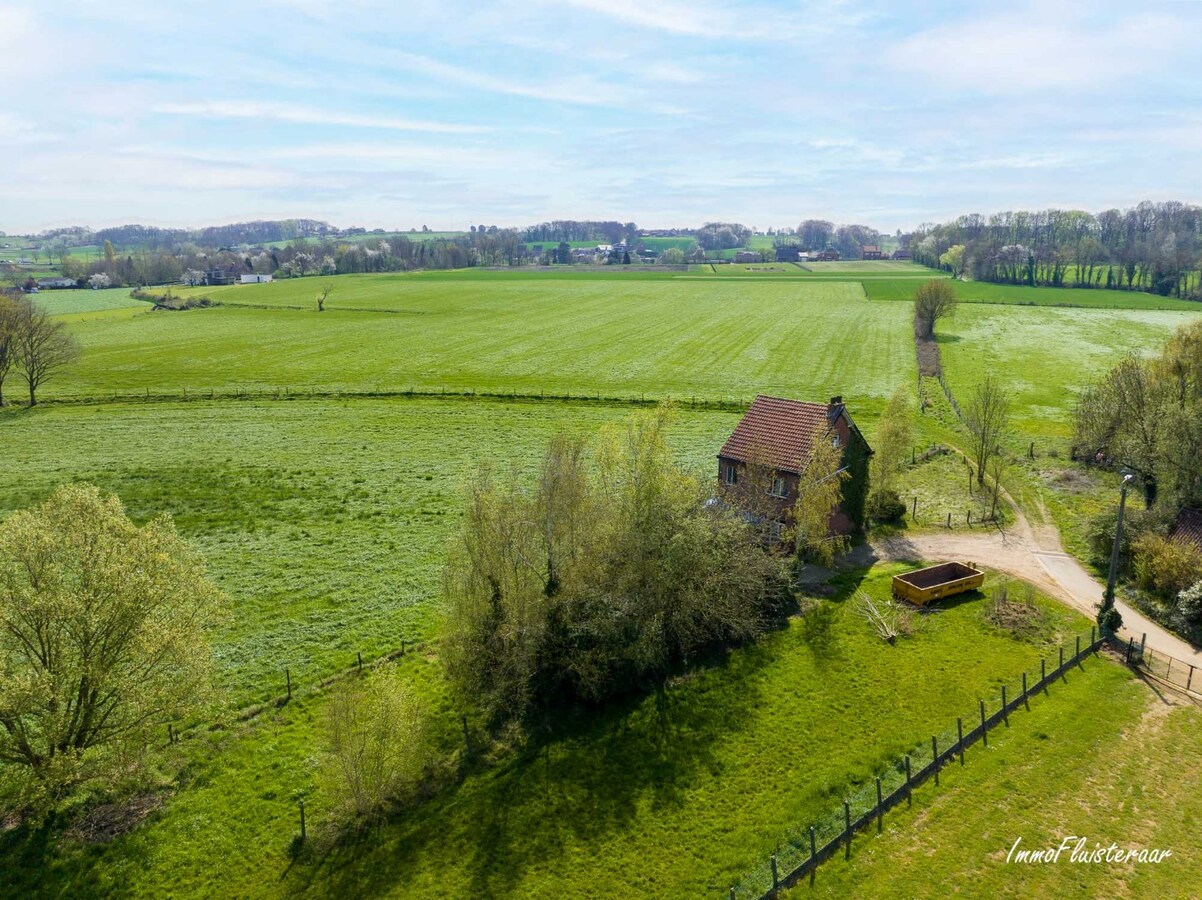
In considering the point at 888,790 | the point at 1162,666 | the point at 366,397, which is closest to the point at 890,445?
the point at 1162,666

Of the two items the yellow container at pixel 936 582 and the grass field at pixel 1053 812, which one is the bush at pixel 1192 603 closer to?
the grass field at pixel 1053 812

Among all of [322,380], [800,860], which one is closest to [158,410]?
[322,380]

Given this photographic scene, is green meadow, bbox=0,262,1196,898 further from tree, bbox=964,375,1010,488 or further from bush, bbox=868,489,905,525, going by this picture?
tree, bbox=964,375,1010,488

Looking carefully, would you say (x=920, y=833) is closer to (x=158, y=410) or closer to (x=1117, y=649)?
(x=1117, y=649)

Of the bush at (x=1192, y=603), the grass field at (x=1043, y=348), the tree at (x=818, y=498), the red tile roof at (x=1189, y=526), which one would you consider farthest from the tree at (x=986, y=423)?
the bush at (x=1192, y=603)

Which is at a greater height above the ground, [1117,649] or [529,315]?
[529,315]

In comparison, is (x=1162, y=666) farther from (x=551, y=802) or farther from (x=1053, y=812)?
(x=551, y=802)
